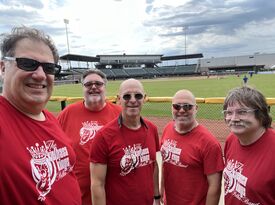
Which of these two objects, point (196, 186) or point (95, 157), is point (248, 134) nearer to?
point (196, 186)

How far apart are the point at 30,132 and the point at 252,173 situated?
1801 millimetres

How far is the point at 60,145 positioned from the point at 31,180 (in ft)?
1.43

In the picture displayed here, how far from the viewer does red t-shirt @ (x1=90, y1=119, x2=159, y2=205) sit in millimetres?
2715

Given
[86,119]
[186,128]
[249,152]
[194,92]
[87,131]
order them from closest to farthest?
[249,152], [186,128], [87,131], [86,119], [194,92]

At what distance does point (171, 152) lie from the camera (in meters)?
→ 3.09

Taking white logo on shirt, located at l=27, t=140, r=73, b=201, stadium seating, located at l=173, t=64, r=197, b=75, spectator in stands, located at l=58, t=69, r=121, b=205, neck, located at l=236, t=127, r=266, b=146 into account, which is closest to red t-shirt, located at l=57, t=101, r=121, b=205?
spectator in stands, located at l=58, t=69, r=121, b=205

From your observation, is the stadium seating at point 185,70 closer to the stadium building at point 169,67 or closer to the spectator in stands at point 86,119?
the stadium building at point 169,67

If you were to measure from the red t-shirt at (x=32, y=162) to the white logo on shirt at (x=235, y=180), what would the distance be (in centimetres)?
139

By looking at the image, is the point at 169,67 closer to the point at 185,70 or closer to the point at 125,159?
the point at 185,70

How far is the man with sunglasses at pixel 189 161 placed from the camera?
2793 millimetres

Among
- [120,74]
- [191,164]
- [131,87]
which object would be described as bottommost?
[120,74]

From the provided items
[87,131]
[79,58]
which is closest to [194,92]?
[87,131]

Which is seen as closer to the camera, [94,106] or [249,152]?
[249,152]

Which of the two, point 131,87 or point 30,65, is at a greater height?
point 30,65
